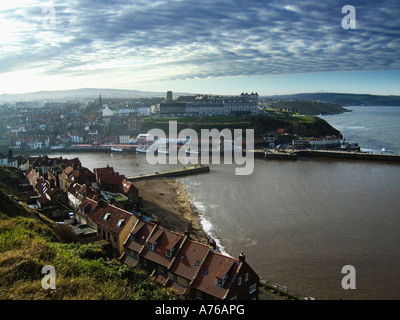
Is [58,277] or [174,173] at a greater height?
[58,277]

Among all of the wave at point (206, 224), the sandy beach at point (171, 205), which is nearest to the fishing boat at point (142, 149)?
the sandy beach at point (171, 205)

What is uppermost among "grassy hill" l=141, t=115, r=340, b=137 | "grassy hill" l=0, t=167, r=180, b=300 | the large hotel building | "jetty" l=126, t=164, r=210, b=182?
the large hotel building

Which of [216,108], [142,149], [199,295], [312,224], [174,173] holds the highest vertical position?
[216,108]

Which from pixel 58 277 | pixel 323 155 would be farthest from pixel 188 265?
pixel 323 155

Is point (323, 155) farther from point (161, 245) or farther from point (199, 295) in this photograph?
point (199, 295)

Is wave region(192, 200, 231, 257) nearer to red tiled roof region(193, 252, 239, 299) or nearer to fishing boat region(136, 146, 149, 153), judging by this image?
red tiled roof region(193, 252, 239, 299)

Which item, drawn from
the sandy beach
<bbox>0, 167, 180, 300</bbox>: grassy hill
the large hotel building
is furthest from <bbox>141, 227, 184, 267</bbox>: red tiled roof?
the large hotel building

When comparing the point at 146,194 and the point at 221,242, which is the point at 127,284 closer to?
the point at 221,242
